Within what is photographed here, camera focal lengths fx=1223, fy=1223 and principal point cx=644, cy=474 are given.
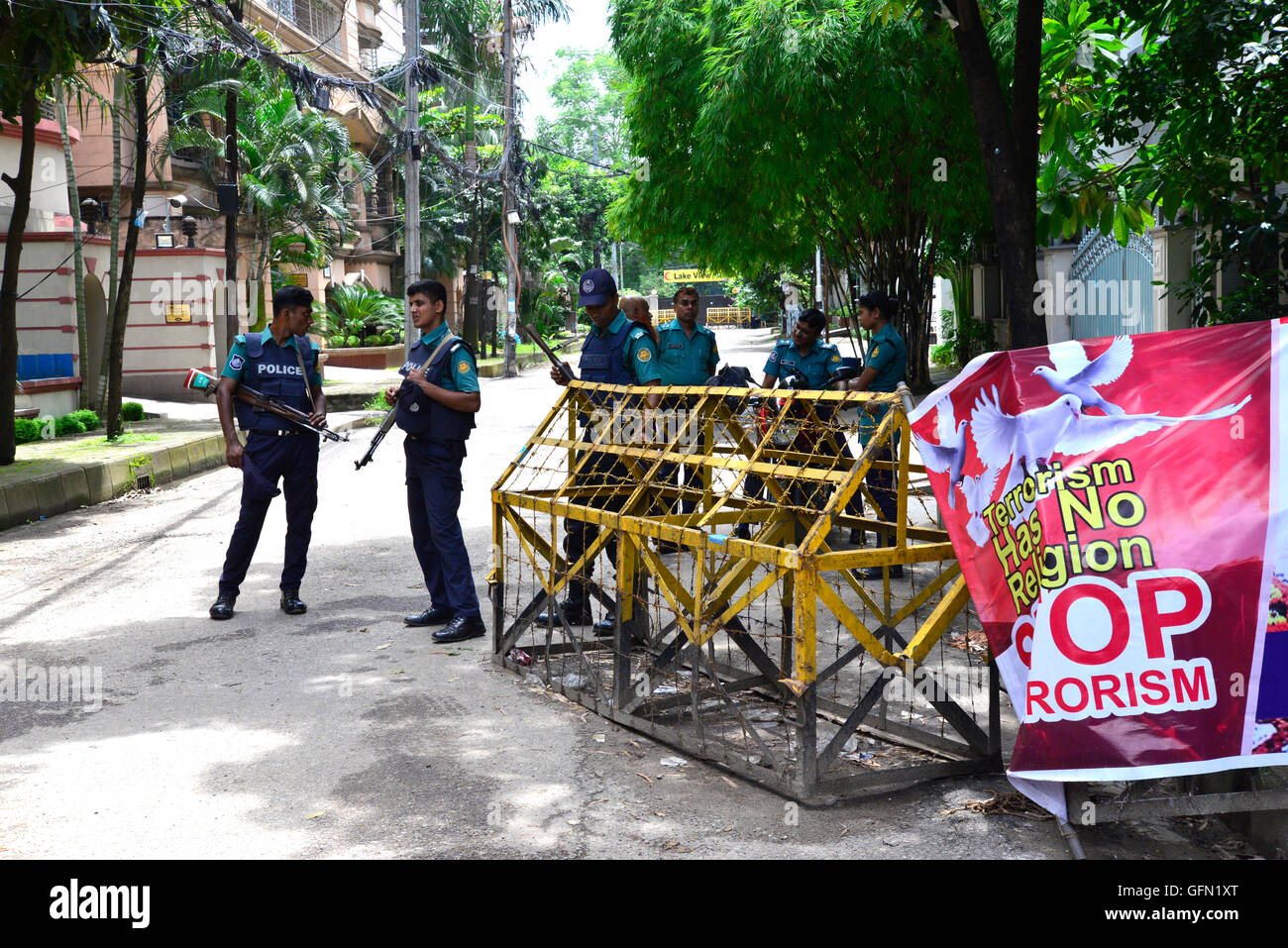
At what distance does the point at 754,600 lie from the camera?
19.0 ft

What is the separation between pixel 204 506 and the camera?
477 inches

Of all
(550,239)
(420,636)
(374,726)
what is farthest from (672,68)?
(550,239)

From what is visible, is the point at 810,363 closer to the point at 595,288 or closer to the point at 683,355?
the point at 683,355

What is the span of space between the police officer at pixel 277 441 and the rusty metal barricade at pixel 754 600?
1.46 m

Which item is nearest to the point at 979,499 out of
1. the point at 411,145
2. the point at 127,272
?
the point at 127,272

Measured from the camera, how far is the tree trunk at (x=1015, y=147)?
250 inches

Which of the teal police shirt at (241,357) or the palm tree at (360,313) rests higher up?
the palm tree at (360,313)

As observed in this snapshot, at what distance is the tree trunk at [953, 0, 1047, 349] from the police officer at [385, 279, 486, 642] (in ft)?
9.61

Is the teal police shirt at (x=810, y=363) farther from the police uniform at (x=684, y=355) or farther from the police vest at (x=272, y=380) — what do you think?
the police vest at (x=272, y=380)

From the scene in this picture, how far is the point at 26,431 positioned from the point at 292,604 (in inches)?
384

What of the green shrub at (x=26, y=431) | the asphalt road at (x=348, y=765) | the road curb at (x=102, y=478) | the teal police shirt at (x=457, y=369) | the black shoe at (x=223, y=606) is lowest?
the asphalt road at (x=348, y=765)

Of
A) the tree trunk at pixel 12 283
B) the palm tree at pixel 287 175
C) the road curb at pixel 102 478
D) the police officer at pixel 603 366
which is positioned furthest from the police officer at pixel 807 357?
the palm tree at pixel 287 175

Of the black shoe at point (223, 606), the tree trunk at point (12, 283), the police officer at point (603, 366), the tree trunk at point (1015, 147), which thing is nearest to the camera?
the tree trunk at point (1015, 147)

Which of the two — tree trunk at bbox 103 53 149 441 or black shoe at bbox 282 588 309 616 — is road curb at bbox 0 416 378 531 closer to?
tree trunk at bbox 103 53 149 441
